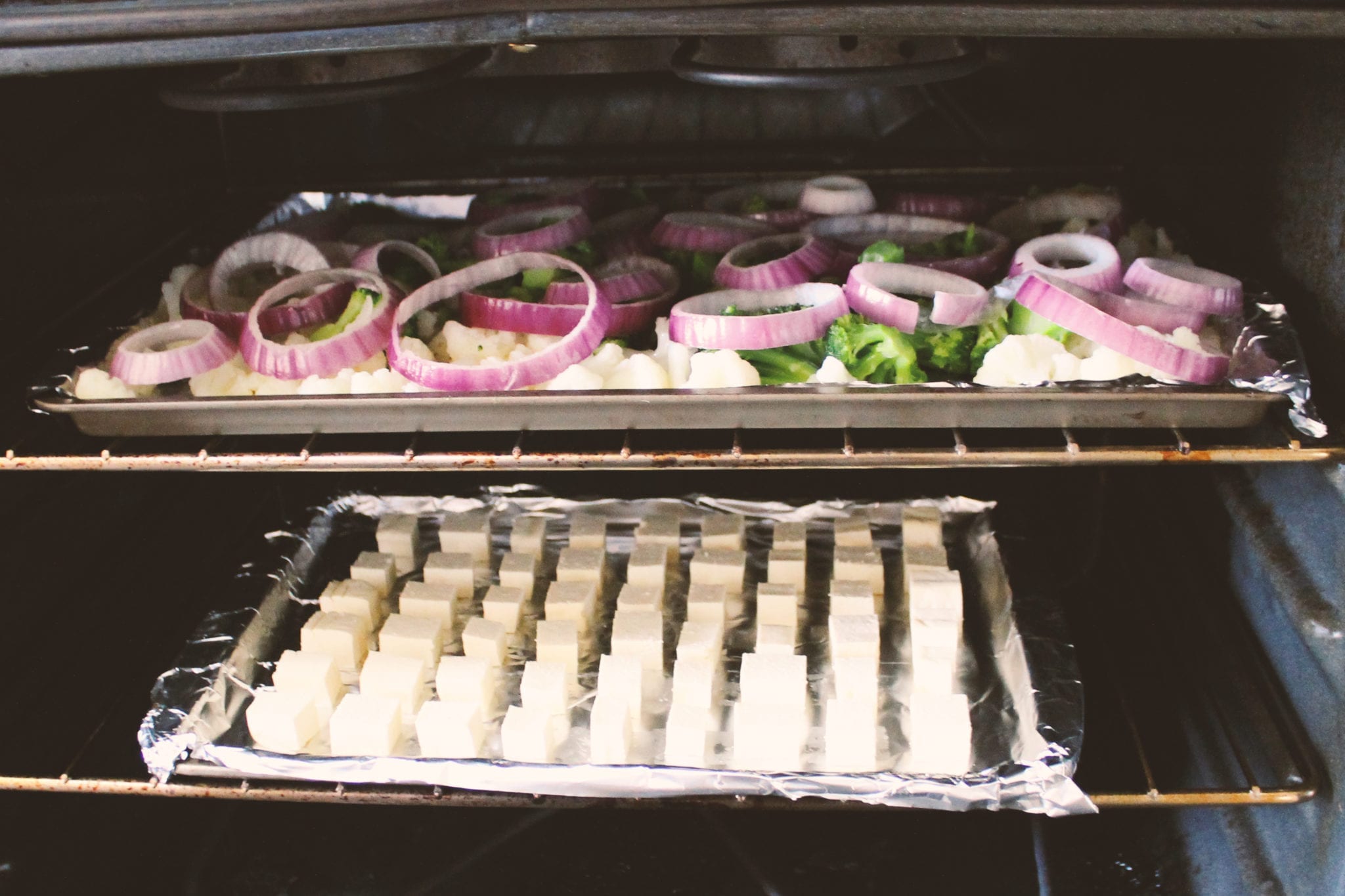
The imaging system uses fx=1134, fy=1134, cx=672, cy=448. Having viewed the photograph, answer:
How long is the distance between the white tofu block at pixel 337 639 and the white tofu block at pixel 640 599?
1.51 feet

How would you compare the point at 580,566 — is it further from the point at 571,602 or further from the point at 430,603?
the point at 430,603

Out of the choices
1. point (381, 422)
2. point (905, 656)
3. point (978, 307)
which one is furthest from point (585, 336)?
point (905, 656)

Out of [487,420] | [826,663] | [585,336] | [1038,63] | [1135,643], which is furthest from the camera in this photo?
→ [1038,63]

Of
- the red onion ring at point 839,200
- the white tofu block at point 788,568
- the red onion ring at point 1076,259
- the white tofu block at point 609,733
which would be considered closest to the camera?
the white tofu block at point 609,733

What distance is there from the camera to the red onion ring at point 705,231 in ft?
6.96

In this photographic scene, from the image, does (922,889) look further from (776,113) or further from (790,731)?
(776,113)

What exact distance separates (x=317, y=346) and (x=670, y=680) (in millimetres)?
800

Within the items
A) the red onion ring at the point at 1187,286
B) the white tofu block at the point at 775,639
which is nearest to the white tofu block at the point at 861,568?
the white tofu block at the point at 775,639

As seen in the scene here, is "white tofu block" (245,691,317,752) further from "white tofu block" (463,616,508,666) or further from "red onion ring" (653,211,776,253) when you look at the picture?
"red onion ring" (653,211,776,253)

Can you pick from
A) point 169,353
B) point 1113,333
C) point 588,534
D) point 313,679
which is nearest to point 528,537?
point 588,534

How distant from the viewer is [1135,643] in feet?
6.99

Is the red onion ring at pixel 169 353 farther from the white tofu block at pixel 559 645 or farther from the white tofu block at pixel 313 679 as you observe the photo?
the white tofu block at pixel 559 645

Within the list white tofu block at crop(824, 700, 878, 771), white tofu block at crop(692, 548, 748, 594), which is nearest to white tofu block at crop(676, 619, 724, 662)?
white tofu block at crop(692, 548, 748, 594)

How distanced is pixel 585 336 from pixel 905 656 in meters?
0.79
